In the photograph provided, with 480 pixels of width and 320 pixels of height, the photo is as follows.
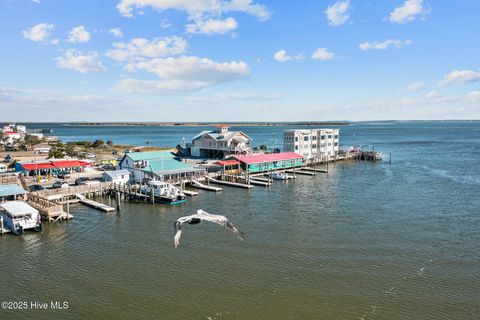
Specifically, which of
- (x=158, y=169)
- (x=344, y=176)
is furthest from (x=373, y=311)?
(x=344, y=176)

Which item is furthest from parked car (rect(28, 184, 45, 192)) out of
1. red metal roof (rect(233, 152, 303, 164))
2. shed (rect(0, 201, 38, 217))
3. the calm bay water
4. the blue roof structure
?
red metal roof (rect(233, 152, 303, 164))

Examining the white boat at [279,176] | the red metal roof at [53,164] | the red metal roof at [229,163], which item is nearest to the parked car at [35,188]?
the red metal roof at [53,164]

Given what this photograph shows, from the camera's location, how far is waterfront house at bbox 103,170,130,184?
5149 centimetres

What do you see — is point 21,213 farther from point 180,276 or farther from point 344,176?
point 344,176

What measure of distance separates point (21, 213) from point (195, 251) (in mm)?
16477

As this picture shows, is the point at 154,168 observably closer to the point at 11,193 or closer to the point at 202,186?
the point at 202,186

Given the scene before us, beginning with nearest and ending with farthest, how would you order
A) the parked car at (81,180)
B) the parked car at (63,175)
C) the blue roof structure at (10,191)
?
1. the blue roof structure at (10,191)
2. the parked car at (81,180)
3. the parked car at (63,175)

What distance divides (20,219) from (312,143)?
62211 millimetres

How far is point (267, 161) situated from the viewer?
6844 cm

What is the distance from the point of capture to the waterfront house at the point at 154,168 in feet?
175

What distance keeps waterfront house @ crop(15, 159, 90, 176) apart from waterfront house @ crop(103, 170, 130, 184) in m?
9.62

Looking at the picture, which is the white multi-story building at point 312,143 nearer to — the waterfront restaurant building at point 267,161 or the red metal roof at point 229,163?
the waterfront restaurant building at point 267,161

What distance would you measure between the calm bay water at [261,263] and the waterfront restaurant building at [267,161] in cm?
2119

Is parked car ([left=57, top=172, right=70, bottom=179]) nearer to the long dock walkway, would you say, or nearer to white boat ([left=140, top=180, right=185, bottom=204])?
the long dock walkway
